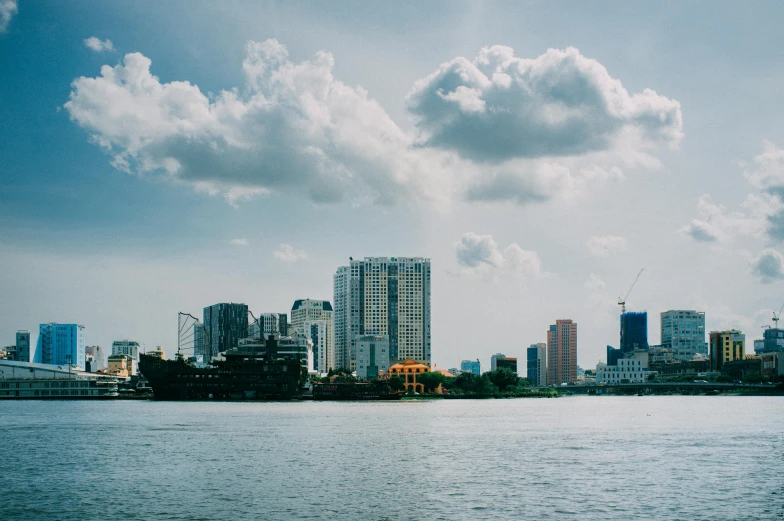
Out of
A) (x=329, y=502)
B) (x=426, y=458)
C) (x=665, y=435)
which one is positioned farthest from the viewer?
(x=665, y=435)

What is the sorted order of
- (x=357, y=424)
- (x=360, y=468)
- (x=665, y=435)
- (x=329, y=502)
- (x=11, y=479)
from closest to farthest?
(x=329, y=502) → (x=11, y=479) → (x=360, y=468) → (x=665, y=435) → (x=357, y=424)

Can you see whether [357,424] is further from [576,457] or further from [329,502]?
[329,502]

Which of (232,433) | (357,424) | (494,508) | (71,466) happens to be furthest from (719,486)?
(357,424)

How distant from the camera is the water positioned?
60.6 metres

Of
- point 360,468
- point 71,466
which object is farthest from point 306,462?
point 71,466

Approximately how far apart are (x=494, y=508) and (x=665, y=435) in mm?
71650

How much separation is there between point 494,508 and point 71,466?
46.4m

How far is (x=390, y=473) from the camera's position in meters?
79.4

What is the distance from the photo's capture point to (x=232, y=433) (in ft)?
413

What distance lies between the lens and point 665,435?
124m

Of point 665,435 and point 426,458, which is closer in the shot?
point 426,458

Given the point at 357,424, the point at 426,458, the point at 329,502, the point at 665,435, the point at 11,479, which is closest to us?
the point at 329,502

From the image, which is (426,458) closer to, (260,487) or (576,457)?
(576,457)

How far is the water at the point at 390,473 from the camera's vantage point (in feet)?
199
